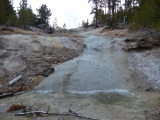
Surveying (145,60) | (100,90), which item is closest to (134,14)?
(145,60)

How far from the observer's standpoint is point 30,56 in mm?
14625

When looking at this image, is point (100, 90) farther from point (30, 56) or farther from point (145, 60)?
point (30, 56)

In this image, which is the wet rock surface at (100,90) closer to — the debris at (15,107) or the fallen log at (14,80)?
the debris at (15,107)

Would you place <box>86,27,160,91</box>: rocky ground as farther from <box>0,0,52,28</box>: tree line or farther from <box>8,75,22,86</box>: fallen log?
<box>0,0,52,28</box>: tree line

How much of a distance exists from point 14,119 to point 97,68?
6162 mm

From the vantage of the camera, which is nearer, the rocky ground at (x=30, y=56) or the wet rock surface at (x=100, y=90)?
the wet rock surface at (x=100, y=90)

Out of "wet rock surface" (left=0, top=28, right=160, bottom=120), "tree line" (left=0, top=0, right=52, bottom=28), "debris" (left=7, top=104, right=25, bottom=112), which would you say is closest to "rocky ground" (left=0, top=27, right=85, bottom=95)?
"wet rock surface" (left=0, top=28, right=160, bottom=120)

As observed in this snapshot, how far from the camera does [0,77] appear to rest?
11961mm

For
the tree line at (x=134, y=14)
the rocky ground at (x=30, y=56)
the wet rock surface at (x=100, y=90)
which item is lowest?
the wet rock surface at (x=100, y=90)

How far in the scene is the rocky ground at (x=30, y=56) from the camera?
11805 millimetres

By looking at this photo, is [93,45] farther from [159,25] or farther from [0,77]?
[0,77]

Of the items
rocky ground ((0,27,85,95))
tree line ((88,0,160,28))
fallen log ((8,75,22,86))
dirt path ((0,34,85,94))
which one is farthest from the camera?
tree line ((88,0,160,28))

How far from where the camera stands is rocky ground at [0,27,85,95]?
38.7 ft

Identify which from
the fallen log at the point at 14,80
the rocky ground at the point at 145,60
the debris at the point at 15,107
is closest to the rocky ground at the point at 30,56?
the fallen log at the point at 14,80
